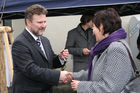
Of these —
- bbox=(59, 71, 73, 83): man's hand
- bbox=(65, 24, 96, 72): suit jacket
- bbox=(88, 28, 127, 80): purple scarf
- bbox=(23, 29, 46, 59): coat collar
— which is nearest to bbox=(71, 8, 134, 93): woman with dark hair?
bbox=(88, 28, 127, 80): purple scarf

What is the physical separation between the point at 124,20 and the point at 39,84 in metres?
4.51

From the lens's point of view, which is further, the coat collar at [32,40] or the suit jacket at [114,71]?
the coat collar at [32,40]

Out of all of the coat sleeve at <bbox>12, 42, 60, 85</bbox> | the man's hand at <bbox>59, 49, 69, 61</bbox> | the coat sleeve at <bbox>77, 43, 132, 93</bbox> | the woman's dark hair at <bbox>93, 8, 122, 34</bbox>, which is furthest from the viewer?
the man's hand at <bbox>59, 49, 69, 61</bbox>

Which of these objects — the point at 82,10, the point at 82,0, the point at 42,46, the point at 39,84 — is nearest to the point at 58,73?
the point at 39,84

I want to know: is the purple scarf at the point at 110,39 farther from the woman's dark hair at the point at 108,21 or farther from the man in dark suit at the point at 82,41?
the man in dark suit at the point at 82,41

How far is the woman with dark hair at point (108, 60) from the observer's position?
1792 mm

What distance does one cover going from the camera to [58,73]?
2307 mm

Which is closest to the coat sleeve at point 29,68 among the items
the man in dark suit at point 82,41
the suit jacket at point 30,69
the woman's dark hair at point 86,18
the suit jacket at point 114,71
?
the suit jacket at point 30,69

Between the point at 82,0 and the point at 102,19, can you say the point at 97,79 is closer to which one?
the point at 102,19

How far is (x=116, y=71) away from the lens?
5.85 ft

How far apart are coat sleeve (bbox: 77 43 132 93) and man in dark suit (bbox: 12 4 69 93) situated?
618 millimetres

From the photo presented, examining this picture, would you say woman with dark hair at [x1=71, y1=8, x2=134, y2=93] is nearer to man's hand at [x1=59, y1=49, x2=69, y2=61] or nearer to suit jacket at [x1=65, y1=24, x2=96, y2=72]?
man's hand at [x1=59, y1=49, x2=69, y2=61]

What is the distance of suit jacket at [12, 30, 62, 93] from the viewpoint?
7.42ft

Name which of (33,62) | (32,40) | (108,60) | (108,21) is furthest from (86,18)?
(108,60)
